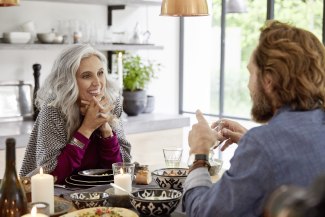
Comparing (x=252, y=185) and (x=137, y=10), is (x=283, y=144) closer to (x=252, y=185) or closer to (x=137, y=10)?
(x=252, y=185)

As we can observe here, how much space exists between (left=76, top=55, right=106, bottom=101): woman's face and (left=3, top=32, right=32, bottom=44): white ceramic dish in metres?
1.47

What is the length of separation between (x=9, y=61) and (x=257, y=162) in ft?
10.7

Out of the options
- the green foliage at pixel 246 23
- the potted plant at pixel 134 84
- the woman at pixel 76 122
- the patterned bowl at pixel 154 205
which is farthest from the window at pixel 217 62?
the patterned bowl at pixel 154 205

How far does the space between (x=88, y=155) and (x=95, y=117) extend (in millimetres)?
207

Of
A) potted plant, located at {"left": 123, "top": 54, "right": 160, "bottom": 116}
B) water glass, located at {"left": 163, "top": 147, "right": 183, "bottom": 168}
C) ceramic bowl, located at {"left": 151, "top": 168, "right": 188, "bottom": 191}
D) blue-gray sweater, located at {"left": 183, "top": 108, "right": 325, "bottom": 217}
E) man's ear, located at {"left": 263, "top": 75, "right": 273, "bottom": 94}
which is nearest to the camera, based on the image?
blue-gray sweater, located at {"left": 183, "top": 108, "right": 325, "bottom": 217}

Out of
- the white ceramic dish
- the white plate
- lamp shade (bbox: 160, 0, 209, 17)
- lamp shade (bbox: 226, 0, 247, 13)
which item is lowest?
the white plate

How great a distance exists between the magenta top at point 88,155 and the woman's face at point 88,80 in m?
0.22

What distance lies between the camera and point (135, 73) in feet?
15.1

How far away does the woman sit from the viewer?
2395mm

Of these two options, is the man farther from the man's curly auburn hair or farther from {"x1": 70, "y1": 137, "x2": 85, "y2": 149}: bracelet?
{"x1": 70, "y1": 137, "x2": 85, "y2": 149}: bracelet

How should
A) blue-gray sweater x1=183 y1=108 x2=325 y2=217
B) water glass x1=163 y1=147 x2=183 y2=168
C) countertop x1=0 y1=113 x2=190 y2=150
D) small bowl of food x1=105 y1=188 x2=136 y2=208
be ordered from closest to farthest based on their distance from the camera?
blue-gray sweater x1=183 y1=108 x2=325 y2=217, small bowl of food x1=105 y1=188 x2=136 y2=208, water glass x1=163 y1=147 x2=183 y2=168, countertop x1=0 y1=113 x2=190 y2=150

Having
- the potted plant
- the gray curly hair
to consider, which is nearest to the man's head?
the gray curly hair

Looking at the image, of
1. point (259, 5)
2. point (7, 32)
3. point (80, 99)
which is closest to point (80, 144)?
point (80, 99)

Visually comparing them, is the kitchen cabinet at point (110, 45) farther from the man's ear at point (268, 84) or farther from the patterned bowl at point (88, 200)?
the man's ear at point (268, 84)
